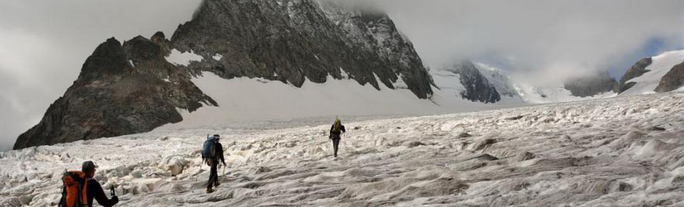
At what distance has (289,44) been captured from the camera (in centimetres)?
9819

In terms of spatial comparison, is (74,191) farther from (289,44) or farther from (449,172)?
(289,44)

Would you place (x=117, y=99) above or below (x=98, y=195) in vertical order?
above

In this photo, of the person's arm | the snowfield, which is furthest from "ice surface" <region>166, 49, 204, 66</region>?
the person's arm

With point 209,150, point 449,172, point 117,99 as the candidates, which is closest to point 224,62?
point 117,99

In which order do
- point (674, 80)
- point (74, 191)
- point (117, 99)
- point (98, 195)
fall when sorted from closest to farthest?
point (74, 191), point (98, 195), point (117, 99), point (674, 80)

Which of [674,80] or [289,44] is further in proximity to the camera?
[674,80]

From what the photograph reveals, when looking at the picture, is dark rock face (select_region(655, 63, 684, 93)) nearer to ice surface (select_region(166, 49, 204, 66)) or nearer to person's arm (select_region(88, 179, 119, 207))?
ice surface (select_region(166, 49, 204, 66))

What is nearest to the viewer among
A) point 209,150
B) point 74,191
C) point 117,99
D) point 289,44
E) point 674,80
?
point 74,191

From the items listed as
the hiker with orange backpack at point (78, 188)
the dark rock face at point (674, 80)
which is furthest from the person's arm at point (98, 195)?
the dark rock face at point (674, 80)

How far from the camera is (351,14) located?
140m

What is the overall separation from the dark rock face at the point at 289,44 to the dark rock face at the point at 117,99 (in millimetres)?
10198

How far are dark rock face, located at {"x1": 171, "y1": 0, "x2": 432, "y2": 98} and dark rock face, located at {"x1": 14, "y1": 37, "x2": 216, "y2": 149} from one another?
10.2 m

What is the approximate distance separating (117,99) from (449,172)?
171 feet

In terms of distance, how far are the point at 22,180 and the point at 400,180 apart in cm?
1548
